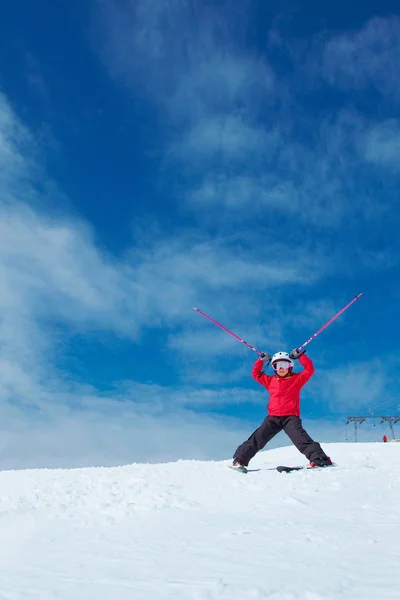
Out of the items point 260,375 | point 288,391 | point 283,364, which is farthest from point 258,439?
point 283,364

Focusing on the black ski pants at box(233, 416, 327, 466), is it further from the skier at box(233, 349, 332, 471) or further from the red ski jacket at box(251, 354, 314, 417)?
the red ski jacket at box(251, 354, 314, 417)

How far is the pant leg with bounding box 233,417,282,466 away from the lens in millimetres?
9039

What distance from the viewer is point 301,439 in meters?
9.00

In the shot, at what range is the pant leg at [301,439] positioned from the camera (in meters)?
8.73

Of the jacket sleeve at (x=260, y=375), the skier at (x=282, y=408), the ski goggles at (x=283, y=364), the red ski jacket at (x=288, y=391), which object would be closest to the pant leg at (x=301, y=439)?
the skier at (x=282, y=408)

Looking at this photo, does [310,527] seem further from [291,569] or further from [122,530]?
[122,530]

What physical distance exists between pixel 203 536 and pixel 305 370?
18.3 feet

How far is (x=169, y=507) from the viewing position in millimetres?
5750

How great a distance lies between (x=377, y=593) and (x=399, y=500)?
3.29 m

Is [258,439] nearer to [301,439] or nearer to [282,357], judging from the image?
[301,439]

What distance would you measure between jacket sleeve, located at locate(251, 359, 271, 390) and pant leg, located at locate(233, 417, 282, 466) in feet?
2.56

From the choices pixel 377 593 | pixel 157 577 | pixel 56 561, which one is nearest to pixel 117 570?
pixel 157 577

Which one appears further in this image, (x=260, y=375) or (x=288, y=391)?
(x=260, y=375)

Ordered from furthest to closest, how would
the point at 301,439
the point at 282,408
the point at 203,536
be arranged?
the point at 282,408 < the point at 301,439 < the point at 203,536
